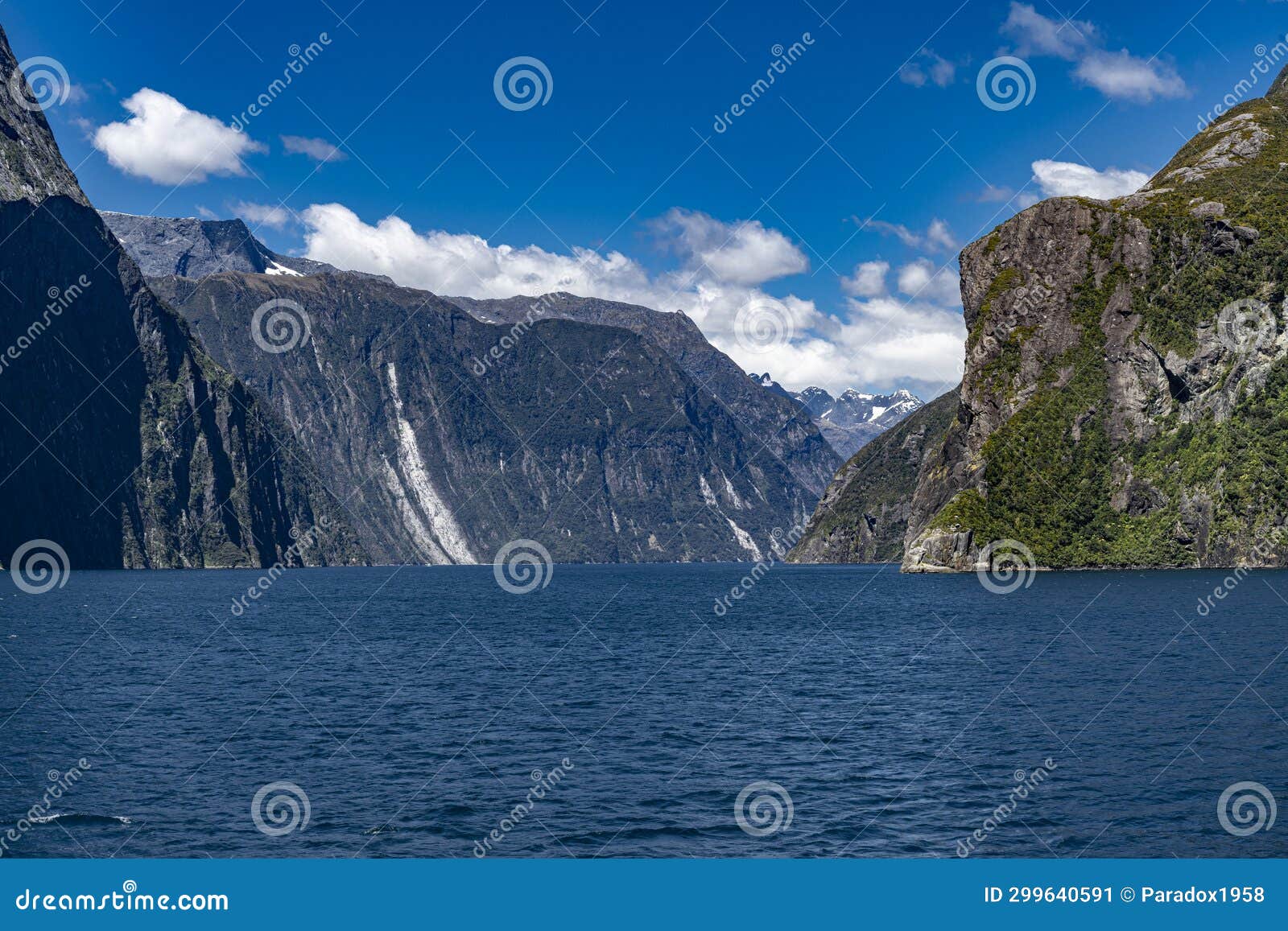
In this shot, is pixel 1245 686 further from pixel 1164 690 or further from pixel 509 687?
pixel 509 687

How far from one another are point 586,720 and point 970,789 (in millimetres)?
21884

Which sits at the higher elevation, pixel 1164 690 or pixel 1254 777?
pixel 1164 690

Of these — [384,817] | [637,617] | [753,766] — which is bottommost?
[384,817]

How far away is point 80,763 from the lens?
4647cm

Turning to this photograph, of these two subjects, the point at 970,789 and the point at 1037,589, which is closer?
the point at 970,789

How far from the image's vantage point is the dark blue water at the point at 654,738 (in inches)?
1417

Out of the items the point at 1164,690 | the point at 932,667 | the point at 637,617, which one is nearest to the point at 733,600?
the point at 637,617

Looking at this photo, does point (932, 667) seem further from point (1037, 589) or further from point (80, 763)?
point (1037, 589)

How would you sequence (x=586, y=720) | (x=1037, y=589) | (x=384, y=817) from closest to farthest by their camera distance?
(x=384, y=817) → (x=586, y=720) → (x=1037, y=589)

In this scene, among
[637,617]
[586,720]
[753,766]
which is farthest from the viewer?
[637,617]

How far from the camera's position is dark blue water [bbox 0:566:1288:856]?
1417 inches

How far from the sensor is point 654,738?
5194 cm

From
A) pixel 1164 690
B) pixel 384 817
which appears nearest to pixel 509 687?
pixel 384 817

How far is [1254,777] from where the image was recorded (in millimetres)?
41531
